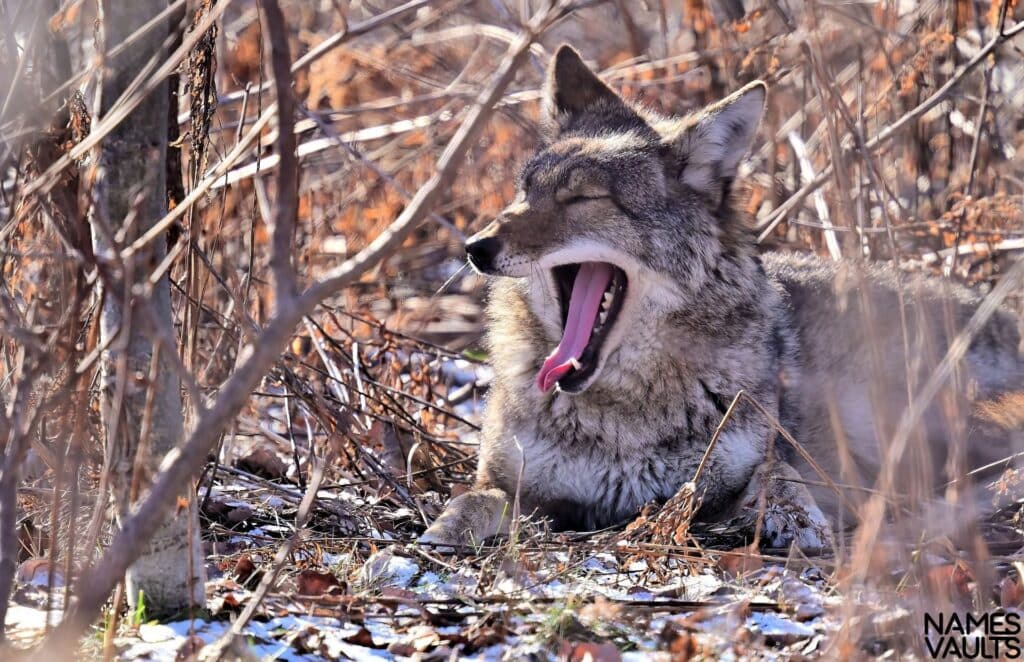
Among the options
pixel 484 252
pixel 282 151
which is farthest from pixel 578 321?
pixel 282 151

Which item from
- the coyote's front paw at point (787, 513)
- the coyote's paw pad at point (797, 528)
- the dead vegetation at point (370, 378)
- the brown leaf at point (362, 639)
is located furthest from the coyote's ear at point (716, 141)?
the brown leaf at point (362, 639)

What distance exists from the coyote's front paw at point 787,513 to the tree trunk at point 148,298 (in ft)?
6.96

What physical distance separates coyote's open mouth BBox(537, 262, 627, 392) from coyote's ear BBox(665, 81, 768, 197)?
0.58 m

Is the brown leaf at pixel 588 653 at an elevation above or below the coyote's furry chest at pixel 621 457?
below

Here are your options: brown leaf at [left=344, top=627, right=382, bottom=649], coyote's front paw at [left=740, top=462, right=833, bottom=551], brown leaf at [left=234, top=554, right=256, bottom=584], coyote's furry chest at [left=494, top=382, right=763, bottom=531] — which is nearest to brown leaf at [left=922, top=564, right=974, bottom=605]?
coyote's front paw at [left=740, top=462, right=833, bottom=551]

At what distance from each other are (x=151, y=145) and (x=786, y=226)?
552cm

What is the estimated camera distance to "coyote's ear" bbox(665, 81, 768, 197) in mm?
4844

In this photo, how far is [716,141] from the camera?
4.89 meters

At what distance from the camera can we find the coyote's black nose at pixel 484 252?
4512 mm

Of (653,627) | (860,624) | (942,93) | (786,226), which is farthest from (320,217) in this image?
(860,624)

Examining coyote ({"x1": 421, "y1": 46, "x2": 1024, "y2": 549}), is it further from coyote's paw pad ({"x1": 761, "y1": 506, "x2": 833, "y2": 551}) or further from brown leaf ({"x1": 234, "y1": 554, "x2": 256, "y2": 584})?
brown leaf ({"x1": 234, "y1": 554, "x2": 256, "y2": 584})

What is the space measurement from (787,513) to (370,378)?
246cm

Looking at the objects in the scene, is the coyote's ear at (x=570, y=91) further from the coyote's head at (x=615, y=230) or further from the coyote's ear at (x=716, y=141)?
the coyote's ear at (x=716, y=141)

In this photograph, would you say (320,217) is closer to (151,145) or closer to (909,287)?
(909,287)
